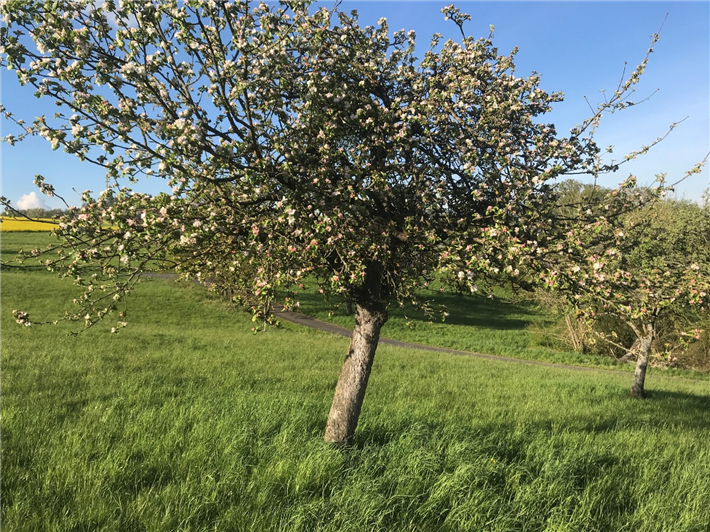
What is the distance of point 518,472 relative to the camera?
237 inches

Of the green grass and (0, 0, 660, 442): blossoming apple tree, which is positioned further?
the green grass

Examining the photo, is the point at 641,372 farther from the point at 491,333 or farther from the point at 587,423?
the point at 491,333

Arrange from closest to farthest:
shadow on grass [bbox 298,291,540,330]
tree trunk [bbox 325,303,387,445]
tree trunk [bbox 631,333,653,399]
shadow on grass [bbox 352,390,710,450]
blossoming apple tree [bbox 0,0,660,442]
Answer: blossoming apple tree [bbox 0,0,660,442] → tree trunk [bbox 325,303,387,445] → shadow on grass [bbox 352,390,710,450] → tree trunk [bbox 631,333,653,399] → shadow on grass [bbox 298,291,540,330]

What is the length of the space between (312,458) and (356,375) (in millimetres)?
1483

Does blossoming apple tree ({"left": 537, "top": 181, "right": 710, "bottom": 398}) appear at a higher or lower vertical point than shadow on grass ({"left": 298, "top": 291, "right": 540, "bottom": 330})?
higher

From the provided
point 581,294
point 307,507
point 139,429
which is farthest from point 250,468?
point 581,294

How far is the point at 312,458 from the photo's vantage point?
5539mm

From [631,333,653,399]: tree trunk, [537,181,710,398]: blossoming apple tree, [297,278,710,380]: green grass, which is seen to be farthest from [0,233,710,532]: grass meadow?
[297,278,710,380]: green grass

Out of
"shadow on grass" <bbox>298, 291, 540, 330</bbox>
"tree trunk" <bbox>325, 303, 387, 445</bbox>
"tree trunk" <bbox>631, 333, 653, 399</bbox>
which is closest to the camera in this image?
"tree trunk" <bbox>325, 303, 387, 445</bbox>

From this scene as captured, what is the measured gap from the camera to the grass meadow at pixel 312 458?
450 centimetres

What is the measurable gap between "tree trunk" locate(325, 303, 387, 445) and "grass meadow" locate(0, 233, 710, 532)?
1.34 ft

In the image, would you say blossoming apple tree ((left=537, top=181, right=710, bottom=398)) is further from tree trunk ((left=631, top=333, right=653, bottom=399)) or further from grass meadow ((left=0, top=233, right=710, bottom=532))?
tree trunk ((left=631, top=333, right=653, bottom=399))

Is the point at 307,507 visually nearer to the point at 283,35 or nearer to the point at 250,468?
the point at 250,468

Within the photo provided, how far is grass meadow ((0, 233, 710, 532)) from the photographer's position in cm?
450
